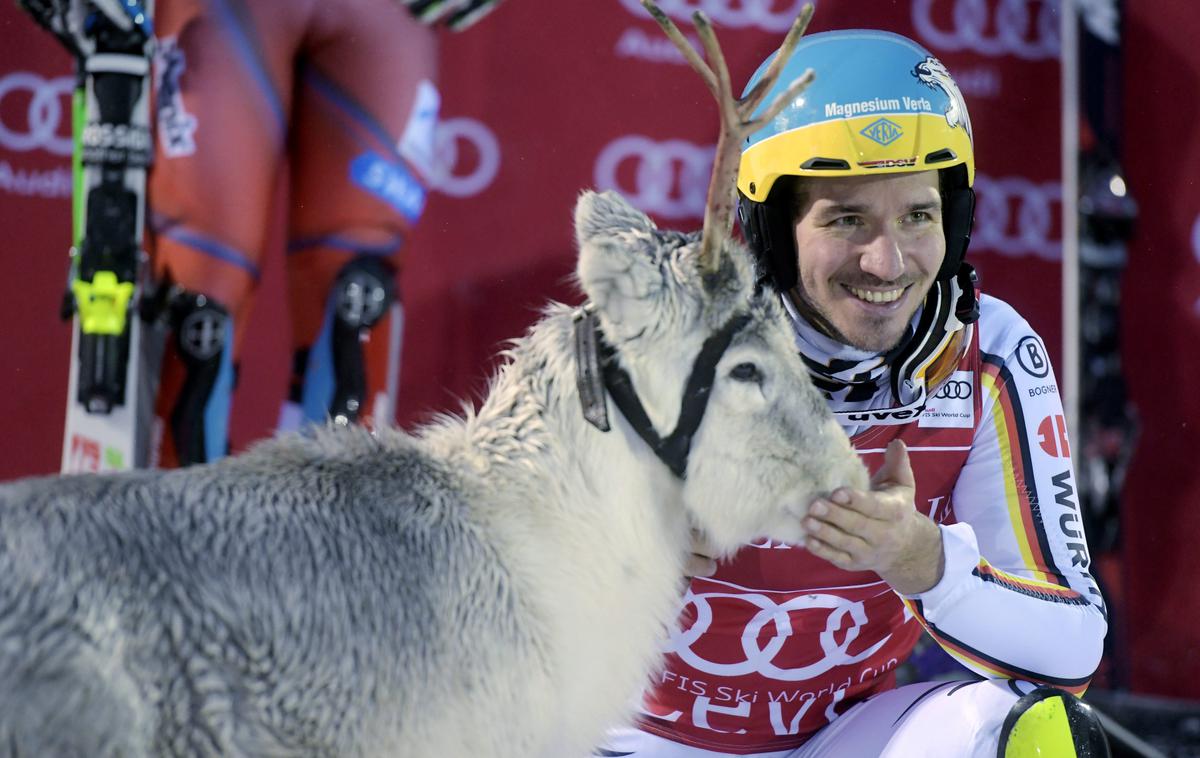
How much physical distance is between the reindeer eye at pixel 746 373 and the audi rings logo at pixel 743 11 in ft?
8.70

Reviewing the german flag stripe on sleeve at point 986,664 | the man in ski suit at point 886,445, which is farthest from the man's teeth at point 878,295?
the german flag stripe on sleeve at point 986,664

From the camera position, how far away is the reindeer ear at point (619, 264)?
190cm

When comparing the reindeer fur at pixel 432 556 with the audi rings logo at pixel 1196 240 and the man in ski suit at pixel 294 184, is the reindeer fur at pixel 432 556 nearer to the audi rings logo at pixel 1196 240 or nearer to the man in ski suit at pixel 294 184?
the man in ski suit at pixel 294 184

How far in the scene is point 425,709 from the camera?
1.77 m

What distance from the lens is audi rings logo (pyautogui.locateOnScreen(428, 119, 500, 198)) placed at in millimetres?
4297

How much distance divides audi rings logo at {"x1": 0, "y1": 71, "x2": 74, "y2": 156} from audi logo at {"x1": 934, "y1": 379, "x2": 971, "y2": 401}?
9.46 feet

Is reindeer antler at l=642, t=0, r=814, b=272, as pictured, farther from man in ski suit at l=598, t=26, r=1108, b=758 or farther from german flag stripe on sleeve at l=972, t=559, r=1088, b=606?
german flag stripe on sleeve at l=972, t=559, r=1088, b=606

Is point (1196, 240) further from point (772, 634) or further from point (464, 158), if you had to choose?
point (772, 634)

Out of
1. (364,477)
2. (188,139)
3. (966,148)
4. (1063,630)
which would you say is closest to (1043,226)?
(966,148)

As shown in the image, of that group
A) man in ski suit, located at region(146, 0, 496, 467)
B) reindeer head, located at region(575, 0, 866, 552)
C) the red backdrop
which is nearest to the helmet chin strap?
reindeer head, located at region(575, 0, 866, 552)

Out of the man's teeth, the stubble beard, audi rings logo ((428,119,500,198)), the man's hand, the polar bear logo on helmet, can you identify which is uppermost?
audi rings logo ((428,119,500,198))

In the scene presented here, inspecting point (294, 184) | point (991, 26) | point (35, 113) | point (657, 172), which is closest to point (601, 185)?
point (657, 172)

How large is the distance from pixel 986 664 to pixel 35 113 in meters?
3.28

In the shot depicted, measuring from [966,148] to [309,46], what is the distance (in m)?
2.06
